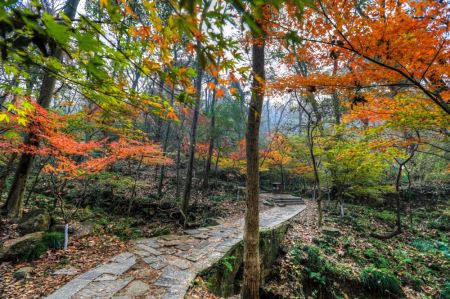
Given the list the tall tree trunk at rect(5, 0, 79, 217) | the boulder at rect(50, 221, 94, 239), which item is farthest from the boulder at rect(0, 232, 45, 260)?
the tall tree trunk at rect(5, 0, 79, 217)

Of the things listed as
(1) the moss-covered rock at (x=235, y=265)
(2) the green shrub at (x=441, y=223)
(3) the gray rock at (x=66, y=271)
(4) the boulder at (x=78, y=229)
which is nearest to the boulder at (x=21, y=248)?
(4) the boulder at (x=78, y=229)

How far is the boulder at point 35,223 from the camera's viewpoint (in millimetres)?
5012

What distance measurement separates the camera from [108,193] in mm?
10039

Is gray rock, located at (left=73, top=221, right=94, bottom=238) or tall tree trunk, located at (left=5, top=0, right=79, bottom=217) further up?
tall tree trunk, located at (left=5, top=0, right=79, bottom=217)

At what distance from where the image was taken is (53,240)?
4.61 meters

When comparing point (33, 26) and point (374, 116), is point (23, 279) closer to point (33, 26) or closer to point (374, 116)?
point (33, 26)

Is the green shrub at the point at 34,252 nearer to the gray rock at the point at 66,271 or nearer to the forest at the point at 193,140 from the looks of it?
the forest at the point at 193,140

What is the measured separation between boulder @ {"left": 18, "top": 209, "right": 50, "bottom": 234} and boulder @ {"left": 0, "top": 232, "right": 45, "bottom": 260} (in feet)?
2.47

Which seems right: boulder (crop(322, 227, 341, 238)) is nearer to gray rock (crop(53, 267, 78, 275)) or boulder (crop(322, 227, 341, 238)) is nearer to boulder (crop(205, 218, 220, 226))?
boulder (crop(205, 218, 220, 226))

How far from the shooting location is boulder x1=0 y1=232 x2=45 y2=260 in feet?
13.4

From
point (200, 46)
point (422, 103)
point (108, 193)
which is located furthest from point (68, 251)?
point (422, 103)

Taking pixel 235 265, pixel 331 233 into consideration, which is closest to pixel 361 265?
pixel 331 233

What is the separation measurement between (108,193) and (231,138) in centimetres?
930

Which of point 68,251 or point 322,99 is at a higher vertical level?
point 322,99
